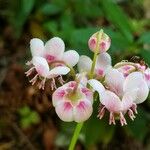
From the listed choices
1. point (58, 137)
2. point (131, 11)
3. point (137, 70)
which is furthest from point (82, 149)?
point (137, 70)

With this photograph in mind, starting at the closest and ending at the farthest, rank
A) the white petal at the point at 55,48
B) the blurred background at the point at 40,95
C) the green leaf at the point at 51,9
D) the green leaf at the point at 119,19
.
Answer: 1. the white petal at the point at 55,48
2. the green leaf at the point at 119,19
3. the blurred background at the point at 40,95
4. the green leaf at the point at 51,9

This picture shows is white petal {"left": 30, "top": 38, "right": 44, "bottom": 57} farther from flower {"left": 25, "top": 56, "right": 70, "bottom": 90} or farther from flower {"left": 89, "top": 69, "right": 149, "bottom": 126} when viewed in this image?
flower {"left": 89, "top": 69, "right": 149, "bottom": 126}

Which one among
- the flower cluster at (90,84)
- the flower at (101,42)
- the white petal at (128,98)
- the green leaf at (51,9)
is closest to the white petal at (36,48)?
the flower cluster at (90,84)

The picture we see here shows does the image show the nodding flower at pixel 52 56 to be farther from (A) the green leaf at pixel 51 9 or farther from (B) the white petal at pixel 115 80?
(A) the green leaf at pixel 51 9

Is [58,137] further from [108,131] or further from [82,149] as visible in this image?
[108,131]

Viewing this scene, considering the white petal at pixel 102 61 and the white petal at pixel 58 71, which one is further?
the white petal at pixel 102 61

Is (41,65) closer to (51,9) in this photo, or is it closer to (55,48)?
(55,48)

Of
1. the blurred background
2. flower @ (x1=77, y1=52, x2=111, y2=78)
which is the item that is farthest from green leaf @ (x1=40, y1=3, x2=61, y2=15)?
flower @ (x1=77, y1=52, x2=111, y2=78)

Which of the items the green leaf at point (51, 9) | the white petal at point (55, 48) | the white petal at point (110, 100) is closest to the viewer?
the white petal at point (110, 100)

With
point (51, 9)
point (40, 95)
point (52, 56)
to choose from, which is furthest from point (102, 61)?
point (51, 9)
